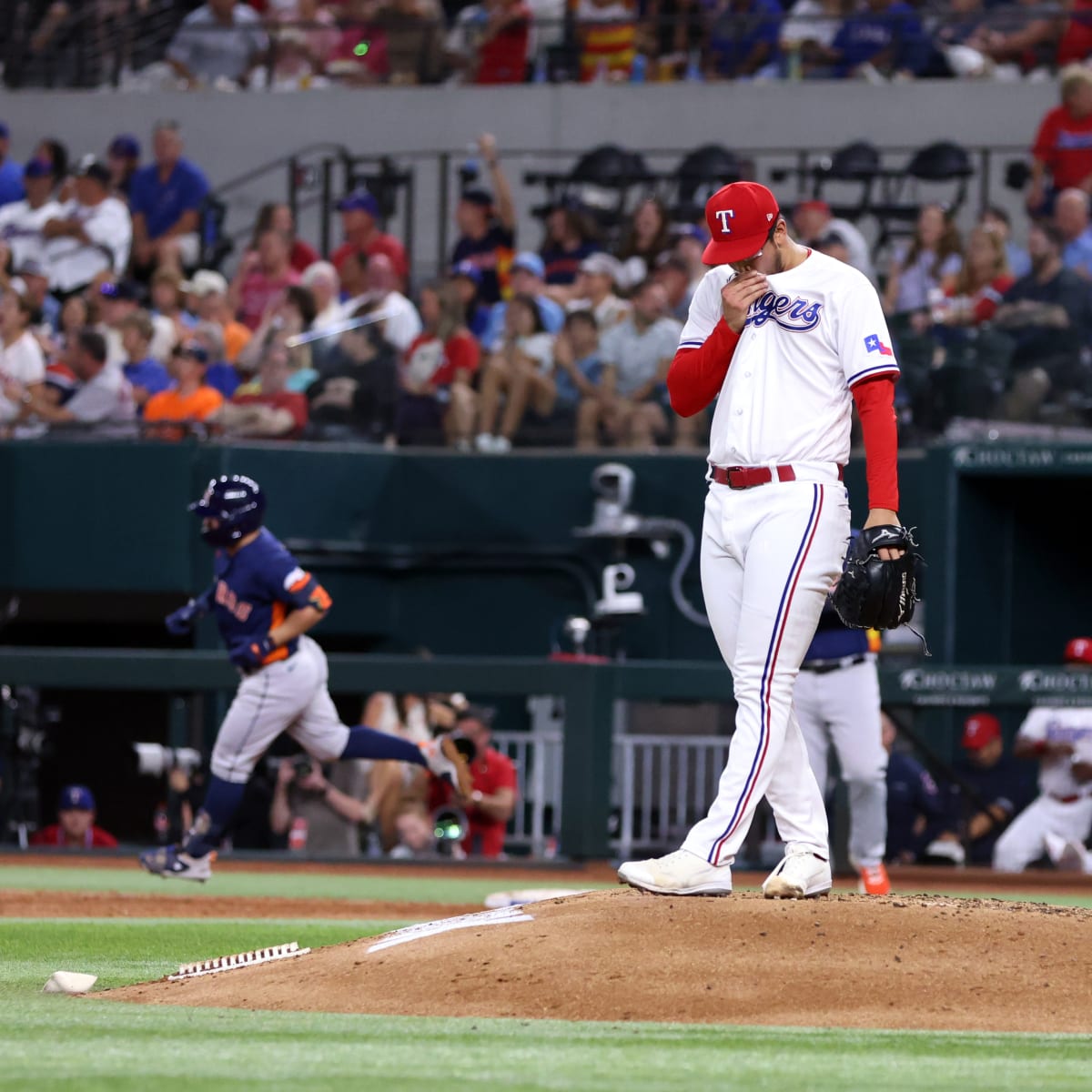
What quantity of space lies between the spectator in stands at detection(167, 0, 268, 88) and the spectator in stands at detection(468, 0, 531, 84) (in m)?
2.14

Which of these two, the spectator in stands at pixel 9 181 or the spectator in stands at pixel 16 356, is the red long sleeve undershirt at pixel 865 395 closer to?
the spectator in stands at pixel 16 356

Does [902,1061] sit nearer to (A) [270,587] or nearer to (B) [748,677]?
(B) [748,677]

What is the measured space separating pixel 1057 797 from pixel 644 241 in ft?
17.4

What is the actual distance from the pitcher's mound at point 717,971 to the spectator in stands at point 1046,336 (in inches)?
291

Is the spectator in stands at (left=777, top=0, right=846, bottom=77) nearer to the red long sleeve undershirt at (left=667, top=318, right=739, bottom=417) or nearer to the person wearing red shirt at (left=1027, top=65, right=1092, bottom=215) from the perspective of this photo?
the person wearing red shirt at (left=1027, top=65, right=1092, bottom=215)

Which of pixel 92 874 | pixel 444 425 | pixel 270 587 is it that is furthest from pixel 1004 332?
pixel 92 874

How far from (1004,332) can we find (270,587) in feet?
17.0

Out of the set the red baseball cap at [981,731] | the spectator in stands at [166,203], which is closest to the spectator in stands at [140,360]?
the spectator in stands at [166,203]

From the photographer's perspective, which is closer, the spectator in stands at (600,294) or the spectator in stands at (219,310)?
the spectator in stands at (600,294)

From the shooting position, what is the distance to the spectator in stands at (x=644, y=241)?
15.3 metres

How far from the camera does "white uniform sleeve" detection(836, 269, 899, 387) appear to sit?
581 cm

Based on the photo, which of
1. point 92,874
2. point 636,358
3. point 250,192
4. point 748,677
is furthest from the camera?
point 250,192

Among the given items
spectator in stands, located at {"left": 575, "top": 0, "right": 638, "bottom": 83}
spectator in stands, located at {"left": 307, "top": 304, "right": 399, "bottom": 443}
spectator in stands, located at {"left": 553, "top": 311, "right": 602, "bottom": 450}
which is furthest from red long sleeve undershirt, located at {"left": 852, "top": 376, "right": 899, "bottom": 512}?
spectator in stands, located at {"left": 575, "top": 0, "right": 638, "bottom": 83}

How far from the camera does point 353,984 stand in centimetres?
555
